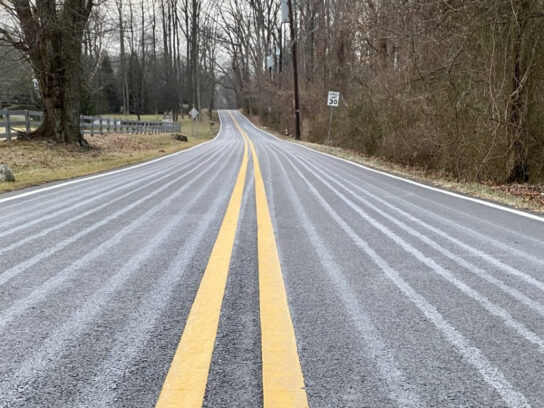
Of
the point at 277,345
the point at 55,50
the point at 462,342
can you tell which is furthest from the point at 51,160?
the point at 462,342

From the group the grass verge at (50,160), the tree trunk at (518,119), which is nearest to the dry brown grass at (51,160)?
the grass verge at (50,160)

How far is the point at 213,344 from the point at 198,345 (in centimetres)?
7

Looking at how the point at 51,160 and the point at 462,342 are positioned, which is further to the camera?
the point at 51,160

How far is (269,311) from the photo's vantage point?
7.42ft

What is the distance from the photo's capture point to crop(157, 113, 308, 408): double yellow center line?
1.54m

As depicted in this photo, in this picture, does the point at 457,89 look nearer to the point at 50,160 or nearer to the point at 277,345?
the point at 277,345

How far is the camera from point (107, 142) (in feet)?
68.0

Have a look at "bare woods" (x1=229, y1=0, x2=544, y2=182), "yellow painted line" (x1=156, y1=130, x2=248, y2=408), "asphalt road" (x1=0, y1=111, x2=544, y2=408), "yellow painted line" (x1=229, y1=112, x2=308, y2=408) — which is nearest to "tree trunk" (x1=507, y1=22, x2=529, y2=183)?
"bare woods" (x1=229, y1=0, x2=544, y2=182)

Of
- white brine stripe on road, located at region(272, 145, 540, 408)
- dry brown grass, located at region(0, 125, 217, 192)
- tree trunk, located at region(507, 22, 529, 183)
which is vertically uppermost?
tree trunk, located at region(507, 22, 529, 183)

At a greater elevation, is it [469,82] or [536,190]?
[469,82]

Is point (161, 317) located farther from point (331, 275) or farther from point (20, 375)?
point (331, 275)

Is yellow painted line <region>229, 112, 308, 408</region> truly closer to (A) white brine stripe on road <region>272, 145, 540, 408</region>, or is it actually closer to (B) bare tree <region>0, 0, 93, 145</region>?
(A) white brine stripe on road <region>272, 145, 540, 408</region>

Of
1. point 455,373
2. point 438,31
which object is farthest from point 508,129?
point 455,373

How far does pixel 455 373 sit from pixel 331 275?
4.04ft
